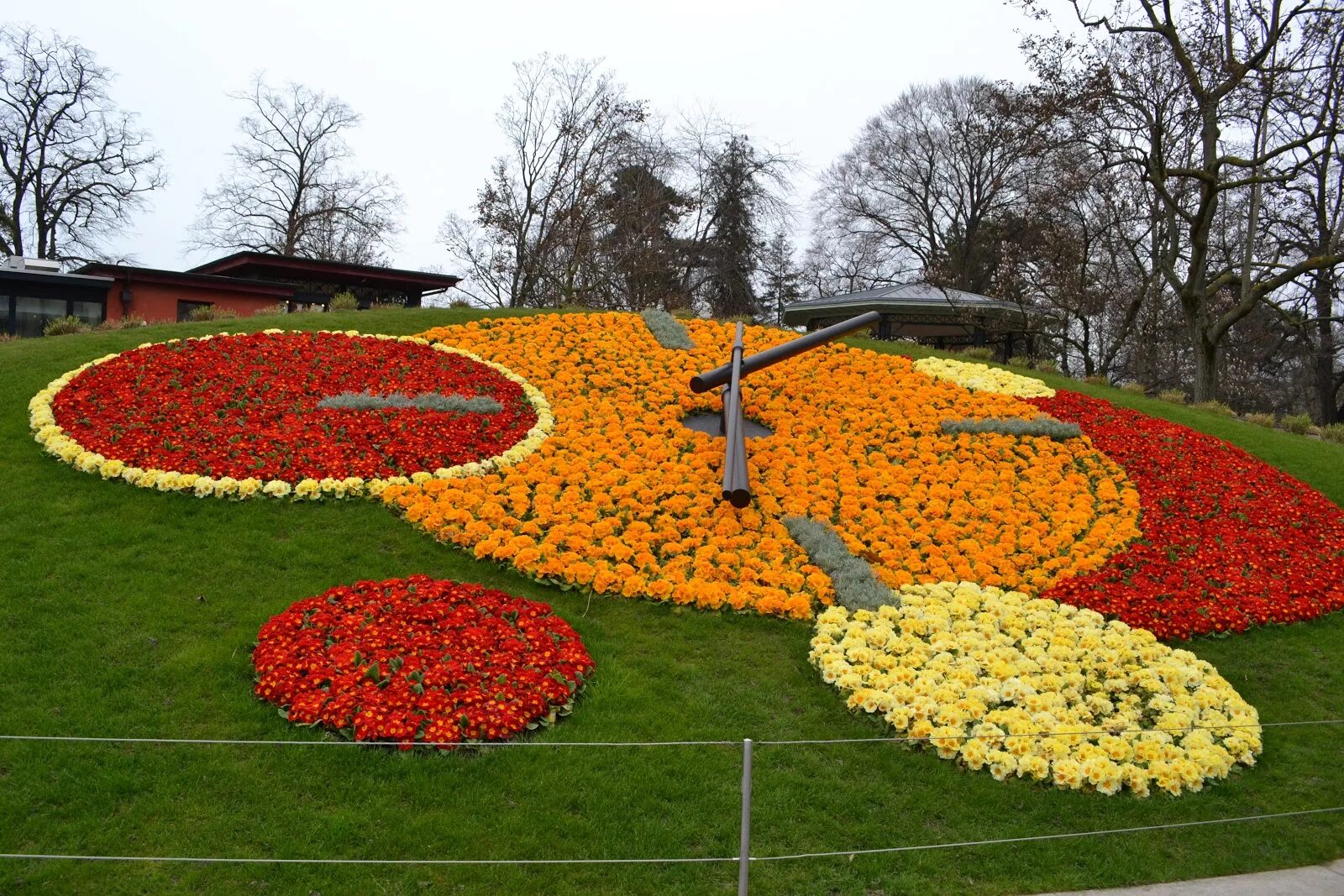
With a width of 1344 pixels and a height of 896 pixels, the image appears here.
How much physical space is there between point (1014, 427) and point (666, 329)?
6.03 metres

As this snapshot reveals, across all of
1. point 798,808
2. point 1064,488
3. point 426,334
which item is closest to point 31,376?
point 426,334

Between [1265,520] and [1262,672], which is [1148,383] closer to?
[1265,520]

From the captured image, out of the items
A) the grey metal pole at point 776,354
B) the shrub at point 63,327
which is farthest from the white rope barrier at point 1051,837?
the shrub at point 63,327

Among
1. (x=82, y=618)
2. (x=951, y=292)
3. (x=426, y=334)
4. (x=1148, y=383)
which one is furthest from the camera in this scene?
(x=1148, y=383)

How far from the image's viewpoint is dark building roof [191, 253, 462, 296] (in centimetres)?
2525

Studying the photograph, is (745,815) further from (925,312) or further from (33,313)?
(33,313)

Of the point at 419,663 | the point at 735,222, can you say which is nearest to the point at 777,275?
the point at 735,222

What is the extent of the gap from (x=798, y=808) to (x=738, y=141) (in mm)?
40312

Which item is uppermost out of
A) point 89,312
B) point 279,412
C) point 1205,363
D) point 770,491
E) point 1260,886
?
point 1205,363

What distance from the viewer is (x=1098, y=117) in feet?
73.1

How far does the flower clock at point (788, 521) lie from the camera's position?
616 centimetres

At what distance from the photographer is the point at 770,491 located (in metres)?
10.2

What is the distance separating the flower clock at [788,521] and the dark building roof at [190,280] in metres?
12.1

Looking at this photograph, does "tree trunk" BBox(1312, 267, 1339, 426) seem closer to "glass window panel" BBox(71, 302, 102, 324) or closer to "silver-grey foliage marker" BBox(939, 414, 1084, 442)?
"silver-grey foliage marker" BBox(939, 414, 1084, 442)
